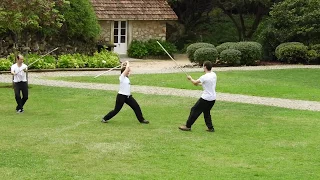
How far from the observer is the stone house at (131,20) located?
1601 inches

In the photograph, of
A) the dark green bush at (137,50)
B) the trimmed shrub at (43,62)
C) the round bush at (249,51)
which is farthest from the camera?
the dark green bush at (137,50)

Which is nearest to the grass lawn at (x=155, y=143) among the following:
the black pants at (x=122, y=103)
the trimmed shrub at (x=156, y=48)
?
the black pants at (x=122, y=103)

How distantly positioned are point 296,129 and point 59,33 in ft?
64.5

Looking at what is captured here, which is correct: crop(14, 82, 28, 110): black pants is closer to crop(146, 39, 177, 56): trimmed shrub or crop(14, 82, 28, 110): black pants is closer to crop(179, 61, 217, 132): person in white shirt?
crop(179, 61, 217, 132): person in white shirt

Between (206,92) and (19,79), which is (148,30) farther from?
(206,92)

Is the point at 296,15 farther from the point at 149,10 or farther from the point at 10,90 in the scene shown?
the point at 10,90

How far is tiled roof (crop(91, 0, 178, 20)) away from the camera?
133ft

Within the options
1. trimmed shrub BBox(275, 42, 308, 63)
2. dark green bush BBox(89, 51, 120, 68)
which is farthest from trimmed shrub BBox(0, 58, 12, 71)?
trimmed shrub BBox(275, 42, 308, 63)

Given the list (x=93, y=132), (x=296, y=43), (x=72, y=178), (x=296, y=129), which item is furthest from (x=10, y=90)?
(x=296, y=43)

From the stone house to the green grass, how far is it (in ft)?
32.8

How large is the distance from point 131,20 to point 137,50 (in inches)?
65.7

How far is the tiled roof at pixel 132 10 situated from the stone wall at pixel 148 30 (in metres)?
0.77

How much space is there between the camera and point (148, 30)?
138 feet

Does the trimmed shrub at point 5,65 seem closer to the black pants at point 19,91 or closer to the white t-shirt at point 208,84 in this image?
the black pants at point 19,91
